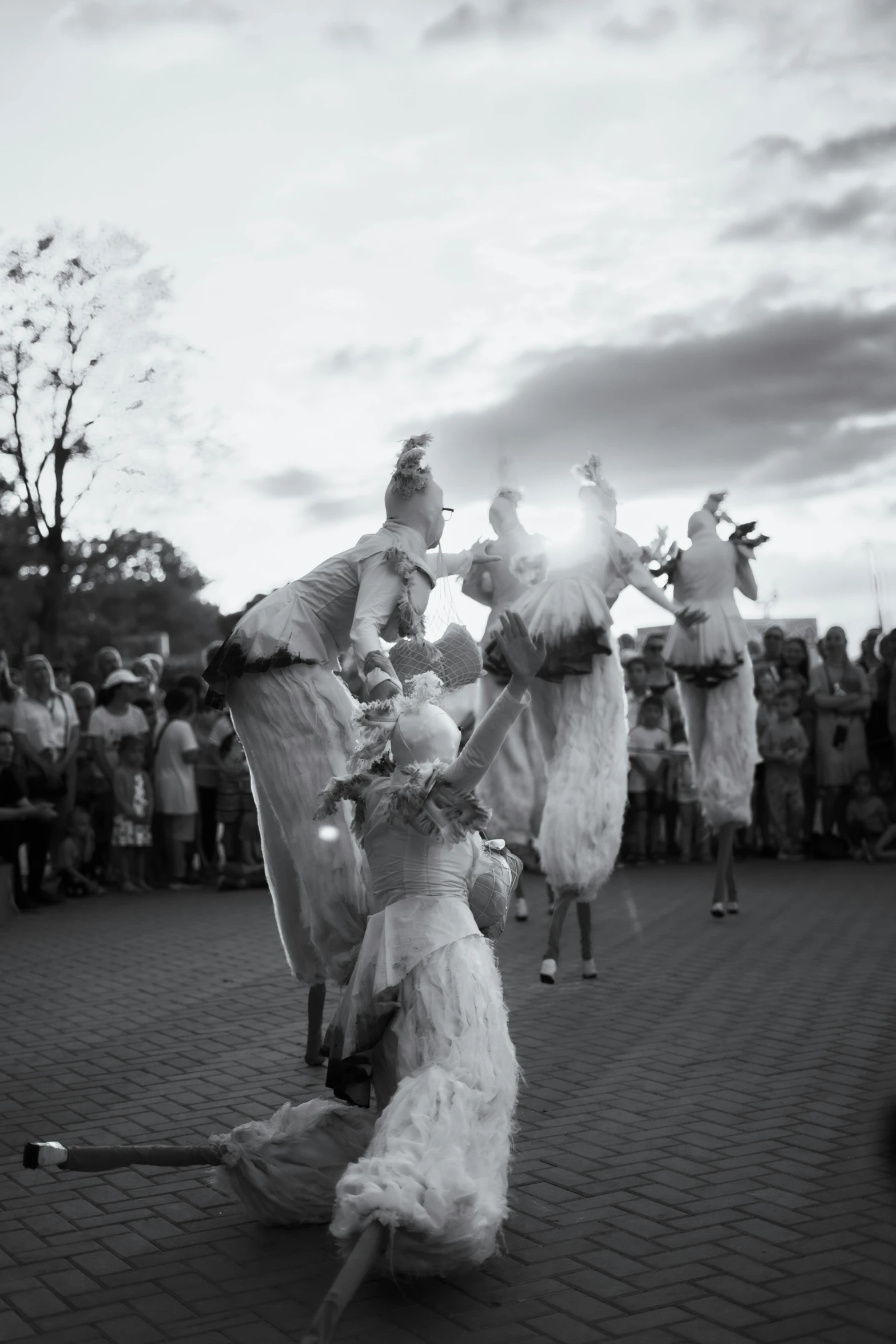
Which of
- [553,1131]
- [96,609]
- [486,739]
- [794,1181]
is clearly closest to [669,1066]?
[553,1131]

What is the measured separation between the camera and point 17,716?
12.3m

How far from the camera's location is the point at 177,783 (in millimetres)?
13133

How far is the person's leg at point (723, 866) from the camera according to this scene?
9938 mm

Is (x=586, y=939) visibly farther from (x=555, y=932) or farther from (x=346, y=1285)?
(x=346, y=1285)

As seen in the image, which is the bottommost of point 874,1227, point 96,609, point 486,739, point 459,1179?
point 874,1227

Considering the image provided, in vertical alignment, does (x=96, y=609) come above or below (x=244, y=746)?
above

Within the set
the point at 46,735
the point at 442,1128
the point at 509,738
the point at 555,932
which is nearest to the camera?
the point at 442,1128

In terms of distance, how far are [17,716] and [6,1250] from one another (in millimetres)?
8762

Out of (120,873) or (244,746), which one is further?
(120,873)

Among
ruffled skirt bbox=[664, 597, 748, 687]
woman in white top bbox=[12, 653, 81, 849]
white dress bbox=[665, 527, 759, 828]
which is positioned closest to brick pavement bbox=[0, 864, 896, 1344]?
white dress bbox=[665, 527, 759, 828]

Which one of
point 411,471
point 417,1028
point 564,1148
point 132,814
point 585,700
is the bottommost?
point 564,1148

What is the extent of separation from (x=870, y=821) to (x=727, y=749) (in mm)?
4233

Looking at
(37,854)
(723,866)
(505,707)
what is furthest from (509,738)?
(505,707)

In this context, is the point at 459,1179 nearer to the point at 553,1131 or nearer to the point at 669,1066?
the point at 553,1131
